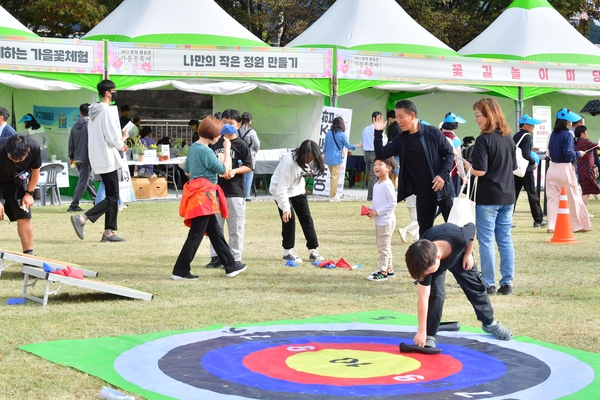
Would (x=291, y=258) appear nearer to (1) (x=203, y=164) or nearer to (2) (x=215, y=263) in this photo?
(2) (x=215, y=263)

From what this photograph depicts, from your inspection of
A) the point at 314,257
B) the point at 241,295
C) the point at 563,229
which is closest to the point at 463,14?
the point at 563,229

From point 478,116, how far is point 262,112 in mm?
13345

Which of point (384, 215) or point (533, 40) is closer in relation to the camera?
point (384, 215)

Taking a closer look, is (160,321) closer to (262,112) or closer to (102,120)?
(102,120)

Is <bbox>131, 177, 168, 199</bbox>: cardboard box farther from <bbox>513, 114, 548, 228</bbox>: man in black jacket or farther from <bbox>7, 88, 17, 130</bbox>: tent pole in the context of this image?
<bbox>513, 114, 548, 228</bbox>: man in black jacket

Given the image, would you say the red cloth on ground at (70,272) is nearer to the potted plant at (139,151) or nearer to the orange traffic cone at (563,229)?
the orange traffic cone at (563,229)

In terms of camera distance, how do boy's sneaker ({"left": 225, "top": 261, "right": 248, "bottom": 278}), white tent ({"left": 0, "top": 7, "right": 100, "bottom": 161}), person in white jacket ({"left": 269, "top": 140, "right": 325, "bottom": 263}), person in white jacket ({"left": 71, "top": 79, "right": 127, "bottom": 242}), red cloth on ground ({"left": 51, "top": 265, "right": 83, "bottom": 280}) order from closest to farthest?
red cloth on ground ({"left": 51, "top": 265, "right": 83, "bottom": 280}) → boy's sneaker ({"left": 225, "top": 261, "right": 248, "bottom": 278}) → person in white jacket ({"left": 269, "top": 140, "right": 325, "bottom": 263}) → person in white jacket ({"left": 71, "top": 79, "right": 127, "bottom": 242}) → white tent ({"left": 0, "top": 7, "right": 100, "bottom": 161})

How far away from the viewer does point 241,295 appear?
28.0 feet

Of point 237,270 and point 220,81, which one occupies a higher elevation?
point 220,81

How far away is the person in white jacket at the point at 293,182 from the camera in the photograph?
9.86 m

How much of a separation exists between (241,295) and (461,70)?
13.9 meters

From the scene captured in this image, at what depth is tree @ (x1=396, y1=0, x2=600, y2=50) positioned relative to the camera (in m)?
34.3

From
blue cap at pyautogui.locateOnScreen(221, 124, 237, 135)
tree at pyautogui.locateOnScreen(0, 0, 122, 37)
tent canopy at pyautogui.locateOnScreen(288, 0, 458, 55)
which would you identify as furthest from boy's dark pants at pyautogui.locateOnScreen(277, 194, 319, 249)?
tree at pyautogui.locateOnScreen(0, 0, 122, 37)

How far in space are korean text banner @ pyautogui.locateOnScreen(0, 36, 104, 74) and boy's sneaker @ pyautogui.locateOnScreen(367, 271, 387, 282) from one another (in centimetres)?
1026
